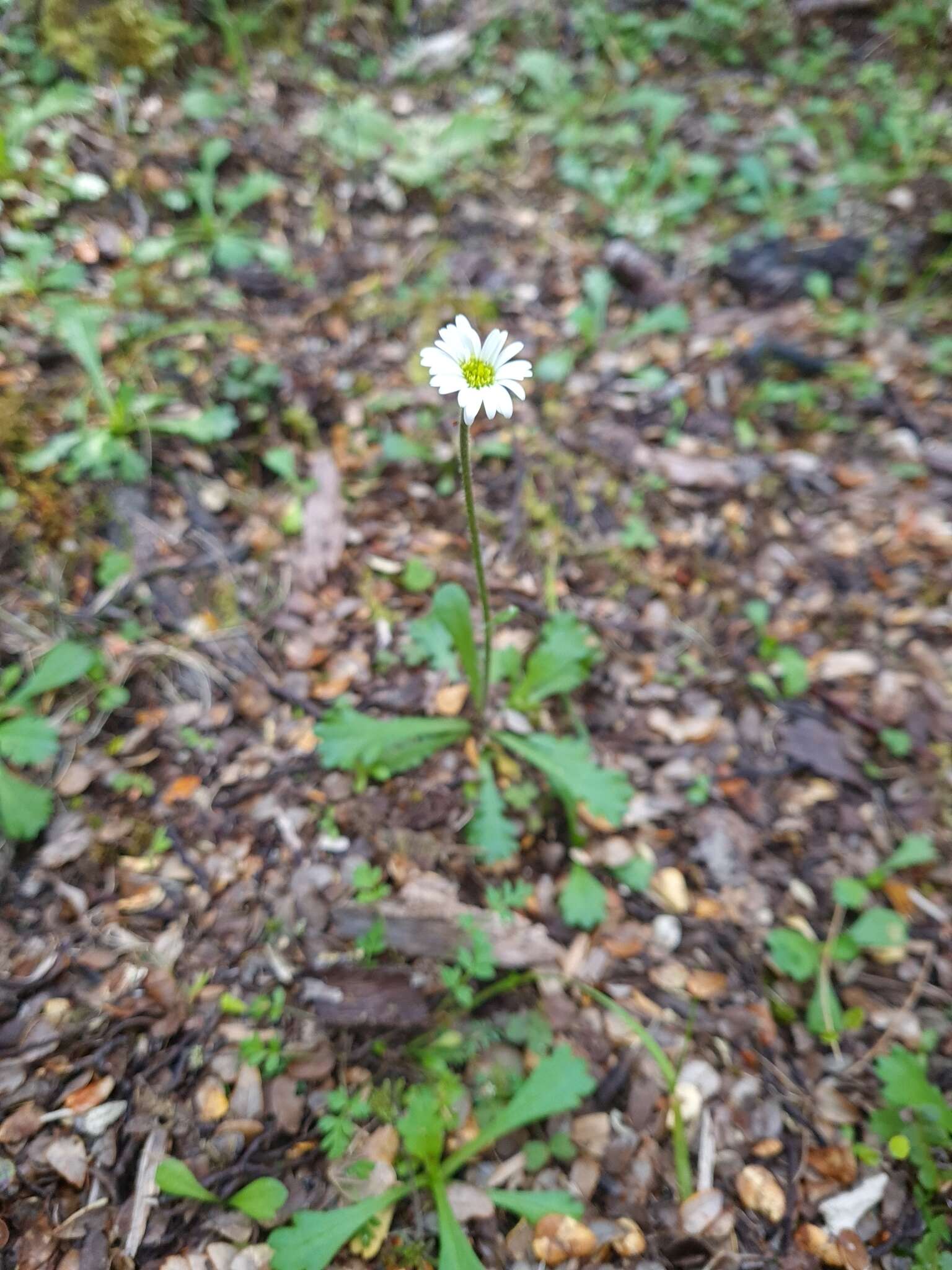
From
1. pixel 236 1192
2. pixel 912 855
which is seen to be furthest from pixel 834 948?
pixel 236 1192

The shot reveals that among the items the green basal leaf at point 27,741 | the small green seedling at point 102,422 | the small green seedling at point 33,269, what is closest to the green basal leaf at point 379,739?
the green basal leaf at point 27,741

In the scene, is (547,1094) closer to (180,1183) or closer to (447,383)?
(180,1183)

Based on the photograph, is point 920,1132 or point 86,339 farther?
point 86,339

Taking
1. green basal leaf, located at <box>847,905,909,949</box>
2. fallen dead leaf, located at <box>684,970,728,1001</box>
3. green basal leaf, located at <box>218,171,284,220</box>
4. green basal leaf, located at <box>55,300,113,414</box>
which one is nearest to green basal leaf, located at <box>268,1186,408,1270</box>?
fallen dead leaf, located at <box>684,970,728,1001</box>

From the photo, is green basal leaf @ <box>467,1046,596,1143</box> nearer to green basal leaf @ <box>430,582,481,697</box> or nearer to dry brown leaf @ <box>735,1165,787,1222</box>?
dry brown leaf @ <box>735,1165,787,1222</box>

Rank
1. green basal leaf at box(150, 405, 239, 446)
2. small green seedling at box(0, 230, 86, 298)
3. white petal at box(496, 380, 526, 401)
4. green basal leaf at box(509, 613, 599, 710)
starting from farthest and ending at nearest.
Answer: small green seedling at box(0, 230, 86, 298)
green basal leaf at box(150, 405, 239, 446)
green basal leaf at box(509, 613, 599, 710)
white petal at box(496, 380, 526, 401)
